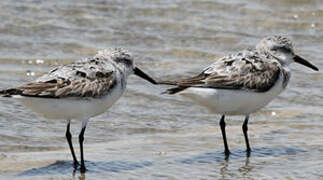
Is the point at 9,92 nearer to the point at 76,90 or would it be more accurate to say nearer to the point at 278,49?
the point at 76,90

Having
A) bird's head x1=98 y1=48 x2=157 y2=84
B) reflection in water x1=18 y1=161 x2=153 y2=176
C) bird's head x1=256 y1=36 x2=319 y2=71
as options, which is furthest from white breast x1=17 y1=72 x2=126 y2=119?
bird's head x1=256 y1=36 x2=319 y2=71

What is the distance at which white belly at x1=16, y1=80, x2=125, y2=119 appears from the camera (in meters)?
8.18

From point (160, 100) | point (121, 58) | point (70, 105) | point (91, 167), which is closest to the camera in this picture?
point (70, 105)

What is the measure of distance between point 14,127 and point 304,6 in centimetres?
918

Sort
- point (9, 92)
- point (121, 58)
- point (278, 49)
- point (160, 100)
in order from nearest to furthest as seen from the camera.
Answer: point (9, 92) → point (121, 58) → point (278, 49) → point (160, 100)

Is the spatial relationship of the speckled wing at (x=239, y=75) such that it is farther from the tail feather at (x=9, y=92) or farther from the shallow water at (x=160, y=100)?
the tail feather at (x=9, y=92)

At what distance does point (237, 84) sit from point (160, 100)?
2.65m

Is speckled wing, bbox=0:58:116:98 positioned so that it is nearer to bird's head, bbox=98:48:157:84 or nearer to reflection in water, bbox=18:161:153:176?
bird's head, bbox=98:48:157:84

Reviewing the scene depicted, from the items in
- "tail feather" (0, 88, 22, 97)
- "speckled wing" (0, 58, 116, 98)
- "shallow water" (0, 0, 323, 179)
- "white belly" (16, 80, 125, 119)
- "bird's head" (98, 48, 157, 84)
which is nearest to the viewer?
"tail feather" (0, 88, 22, 97)

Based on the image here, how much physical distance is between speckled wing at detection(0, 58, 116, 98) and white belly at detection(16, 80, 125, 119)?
0.07 metres

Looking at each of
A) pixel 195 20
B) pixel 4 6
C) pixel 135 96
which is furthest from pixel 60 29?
pixel 135 96

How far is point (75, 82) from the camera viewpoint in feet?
27.6

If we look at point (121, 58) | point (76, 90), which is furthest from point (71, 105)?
point (121, 58)

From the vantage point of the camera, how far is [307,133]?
10125mm
